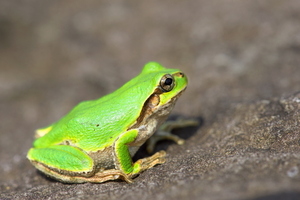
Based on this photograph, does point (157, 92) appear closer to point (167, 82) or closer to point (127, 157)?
point (167, 82)

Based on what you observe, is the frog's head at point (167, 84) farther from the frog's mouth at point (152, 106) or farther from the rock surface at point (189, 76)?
the rock surface at point (189, 76)

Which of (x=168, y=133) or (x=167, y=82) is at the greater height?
(x=167, y=82)

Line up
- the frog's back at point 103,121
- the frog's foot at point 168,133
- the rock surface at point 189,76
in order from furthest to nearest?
the frog's foot at point 168,133 → the frog's back at point 103,121 → the rock surface at point 189,76

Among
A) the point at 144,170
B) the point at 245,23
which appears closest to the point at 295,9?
the point at 245,23

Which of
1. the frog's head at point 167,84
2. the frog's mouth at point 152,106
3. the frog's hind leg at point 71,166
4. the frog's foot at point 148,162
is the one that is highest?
the frog's head at point 167,84

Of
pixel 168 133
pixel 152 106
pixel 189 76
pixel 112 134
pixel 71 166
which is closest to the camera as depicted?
pixel 71 166

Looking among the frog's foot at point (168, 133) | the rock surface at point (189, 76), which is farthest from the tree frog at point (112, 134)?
the frog's foot at point (168, 133)

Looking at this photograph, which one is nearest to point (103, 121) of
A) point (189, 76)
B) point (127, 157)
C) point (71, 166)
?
point (127, 157)
